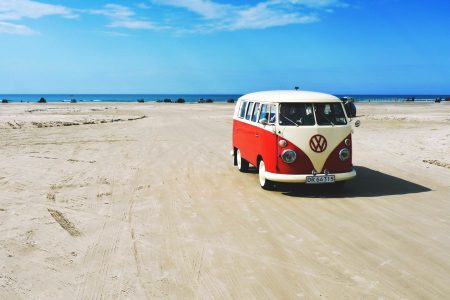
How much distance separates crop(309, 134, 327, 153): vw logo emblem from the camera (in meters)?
9.41

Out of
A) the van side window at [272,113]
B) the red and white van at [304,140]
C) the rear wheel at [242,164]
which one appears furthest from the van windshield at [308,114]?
the rear wheel at [242,164]

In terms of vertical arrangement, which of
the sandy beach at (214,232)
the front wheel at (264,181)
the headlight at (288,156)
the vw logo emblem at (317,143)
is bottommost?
the sandy beach at (214,232)

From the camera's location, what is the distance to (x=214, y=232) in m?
7.23

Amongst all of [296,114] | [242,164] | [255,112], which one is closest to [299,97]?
[296,114]

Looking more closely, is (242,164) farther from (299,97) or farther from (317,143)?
(317,143)

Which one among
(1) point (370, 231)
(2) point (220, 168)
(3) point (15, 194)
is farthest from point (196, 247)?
(2) point (220, 168)

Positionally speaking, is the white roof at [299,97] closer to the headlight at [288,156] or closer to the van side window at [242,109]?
the headlight at [288,156]

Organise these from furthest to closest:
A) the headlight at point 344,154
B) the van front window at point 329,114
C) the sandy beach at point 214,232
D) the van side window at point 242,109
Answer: the van side window at point 242,109, the van front window at point 329,114, the headlight at point 344,154, the sandy beach at point 214,232

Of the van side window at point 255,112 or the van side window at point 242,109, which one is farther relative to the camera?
the van side window at point 242,109

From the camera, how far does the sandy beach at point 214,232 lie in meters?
5.30

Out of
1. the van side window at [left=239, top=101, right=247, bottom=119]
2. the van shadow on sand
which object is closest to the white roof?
the van side window at [left=239, top=101, right=247, bottom=119]

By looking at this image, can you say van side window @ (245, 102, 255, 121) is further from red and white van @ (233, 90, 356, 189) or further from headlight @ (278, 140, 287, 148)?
headlight @ (278, 140, 287, 148)

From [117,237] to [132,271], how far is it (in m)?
1.42

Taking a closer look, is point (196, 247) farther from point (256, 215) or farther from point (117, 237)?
point (256, 215)
